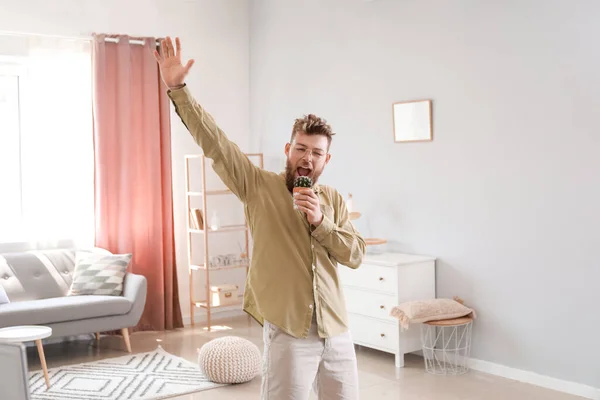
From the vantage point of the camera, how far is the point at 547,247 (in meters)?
4.29

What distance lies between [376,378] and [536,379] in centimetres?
94

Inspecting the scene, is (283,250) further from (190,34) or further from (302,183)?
(190,34)

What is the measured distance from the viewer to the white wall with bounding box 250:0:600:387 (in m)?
4.12

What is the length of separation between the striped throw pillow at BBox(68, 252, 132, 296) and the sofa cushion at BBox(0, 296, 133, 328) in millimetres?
126

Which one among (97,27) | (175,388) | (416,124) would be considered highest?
(97,27)

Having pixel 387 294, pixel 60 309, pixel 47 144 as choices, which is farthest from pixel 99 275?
pixel 387 294

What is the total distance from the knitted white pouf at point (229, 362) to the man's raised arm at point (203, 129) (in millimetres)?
2329

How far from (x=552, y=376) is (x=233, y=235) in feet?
10.8

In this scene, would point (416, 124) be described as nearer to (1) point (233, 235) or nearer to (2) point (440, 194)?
(2) point (440, 194)

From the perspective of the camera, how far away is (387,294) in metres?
4.86

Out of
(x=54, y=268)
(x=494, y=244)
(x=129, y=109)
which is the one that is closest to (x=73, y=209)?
(x=54, y=268)

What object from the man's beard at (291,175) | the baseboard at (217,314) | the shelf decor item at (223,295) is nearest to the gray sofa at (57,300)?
the shelf decor item at (223,295)

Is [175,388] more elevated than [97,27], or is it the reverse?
[97,27]

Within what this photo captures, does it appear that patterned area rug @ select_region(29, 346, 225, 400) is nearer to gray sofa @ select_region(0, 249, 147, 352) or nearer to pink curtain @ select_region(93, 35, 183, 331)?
gray sofa @ select_region(0, 249, 147, 352)
